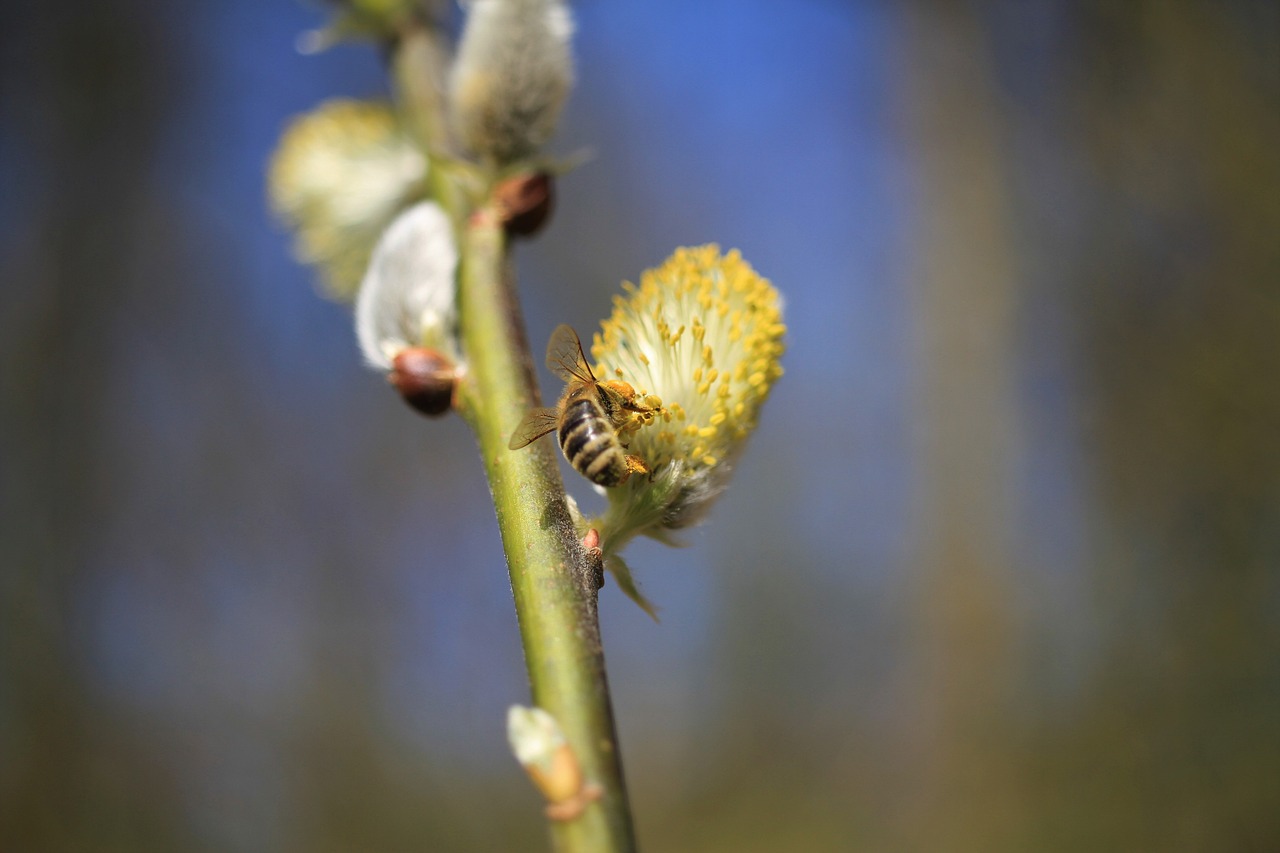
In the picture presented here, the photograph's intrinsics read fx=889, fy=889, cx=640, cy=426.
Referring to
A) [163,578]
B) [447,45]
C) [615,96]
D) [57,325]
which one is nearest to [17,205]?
[57,325]

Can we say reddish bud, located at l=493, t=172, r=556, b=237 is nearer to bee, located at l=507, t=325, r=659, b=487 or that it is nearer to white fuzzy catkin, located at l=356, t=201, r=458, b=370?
white fuzzy catkin, located at l=356, t=201, r=458, b=370

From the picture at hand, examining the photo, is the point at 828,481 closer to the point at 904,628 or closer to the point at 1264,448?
the point at 904,628

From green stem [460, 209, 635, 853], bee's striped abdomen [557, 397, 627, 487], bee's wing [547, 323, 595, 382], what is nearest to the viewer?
green stem [460, 209, 635, 853]

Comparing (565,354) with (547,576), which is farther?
(565,354)

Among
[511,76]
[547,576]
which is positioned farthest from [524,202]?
[547,576]

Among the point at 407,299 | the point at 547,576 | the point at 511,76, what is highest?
the point at 511,76

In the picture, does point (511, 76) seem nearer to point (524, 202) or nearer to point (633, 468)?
point (524, 202)

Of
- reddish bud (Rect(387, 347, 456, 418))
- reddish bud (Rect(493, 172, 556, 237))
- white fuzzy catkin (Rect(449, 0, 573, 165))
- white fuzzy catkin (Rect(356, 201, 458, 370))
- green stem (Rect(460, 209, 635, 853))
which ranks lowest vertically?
green stem (Rect(460, 209, 635, 853))

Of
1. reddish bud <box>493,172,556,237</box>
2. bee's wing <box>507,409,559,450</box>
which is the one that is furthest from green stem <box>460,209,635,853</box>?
reddish bud <box>493,172,556,237</box>
